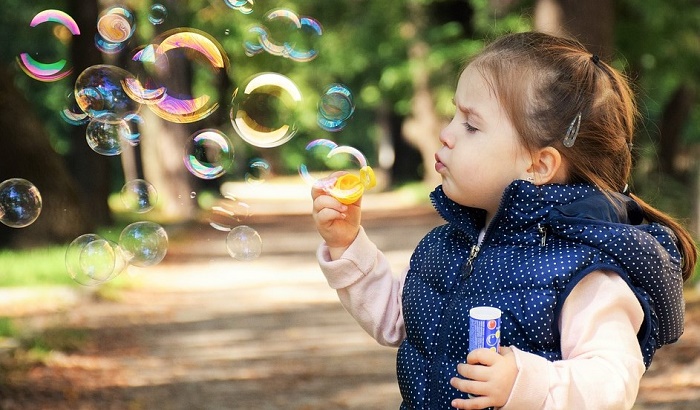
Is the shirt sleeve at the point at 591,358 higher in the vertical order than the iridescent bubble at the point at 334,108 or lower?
lower

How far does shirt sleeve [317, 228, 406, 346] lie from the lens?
2656 millimetres

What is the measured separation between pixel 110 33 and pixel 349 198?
233cm

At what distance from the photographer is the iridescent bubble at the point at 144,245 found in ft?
13.3

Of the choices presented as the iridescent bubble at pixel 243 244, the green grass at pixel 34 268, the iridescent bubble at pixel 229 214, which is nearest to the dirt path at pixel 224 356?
the green grass at pixel 34 268

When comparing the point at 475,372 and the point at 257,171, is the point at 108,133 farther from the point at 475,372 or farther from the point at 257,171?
the point at 475,372

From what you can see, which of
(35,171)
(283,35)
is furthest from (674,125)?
(283,35)

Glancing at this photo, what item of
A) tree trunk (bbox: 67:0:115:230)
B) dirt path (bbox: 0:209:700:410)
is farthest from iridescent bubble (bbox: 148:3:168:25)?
tree trunk (bbox: 67:0:115:230)

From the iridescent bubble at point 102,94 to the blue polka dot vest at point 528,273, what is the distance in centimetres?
209

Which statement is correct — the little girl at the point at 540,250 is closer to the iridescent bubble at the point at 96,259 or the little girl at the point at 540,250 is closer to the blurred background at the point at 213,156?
the blurred background at the point at 213,156

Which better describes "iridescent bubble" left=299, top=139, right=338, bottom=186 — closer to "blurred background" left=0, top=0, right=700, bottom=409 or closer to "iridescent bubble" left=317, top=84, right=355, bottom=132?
"blurred background" left=0, top=0, right=700, bottom=409

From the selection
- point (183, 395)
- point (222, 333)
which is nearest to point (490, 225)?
point (183, 395)

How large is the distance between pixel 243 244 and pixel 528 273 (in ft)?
5.43

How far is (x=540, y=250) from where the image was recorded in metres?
2.29

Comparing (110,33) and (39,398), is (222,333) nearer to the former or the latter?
(39,398)
